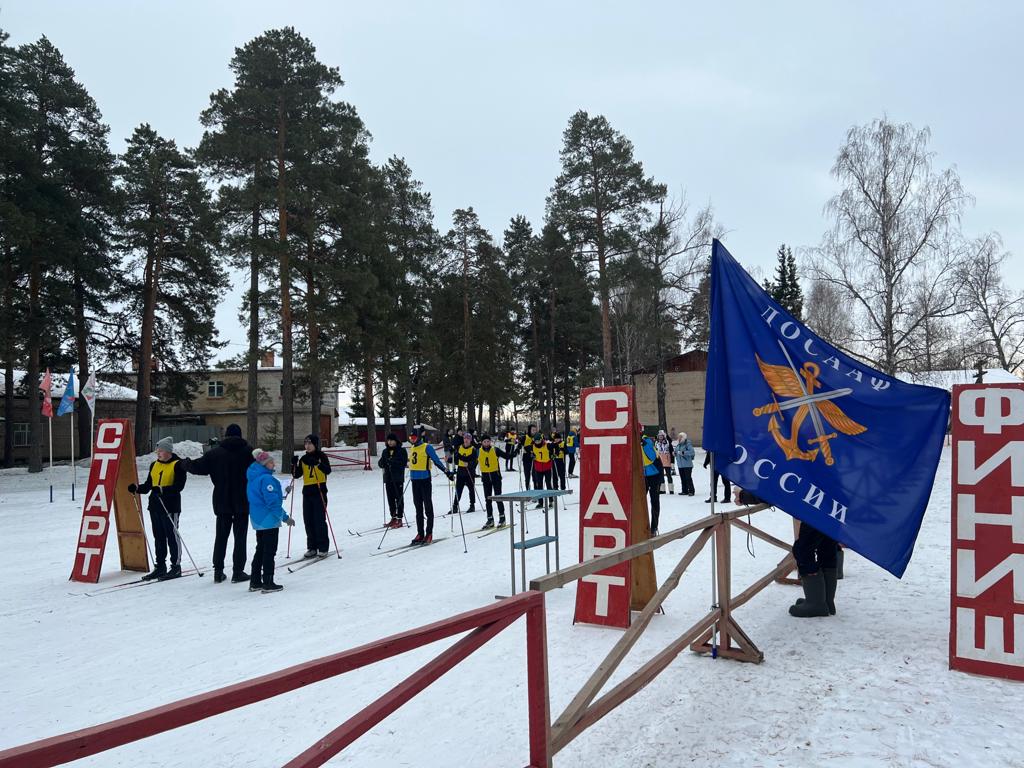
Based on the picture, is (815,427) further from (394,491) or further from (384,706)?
(394,491)

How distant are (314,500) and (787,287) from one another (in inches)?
2090

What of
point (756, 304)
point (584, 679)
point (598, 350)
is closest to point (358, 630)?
point (584, 679)

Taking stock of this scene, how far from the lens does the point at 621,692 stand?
164 inches

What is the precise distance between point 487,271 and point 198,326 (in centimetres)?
2238

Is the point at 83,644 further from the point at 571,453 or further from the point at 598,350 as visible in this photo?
the point at 598,350

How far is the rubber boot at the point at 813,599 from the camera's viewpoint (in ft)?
21.6

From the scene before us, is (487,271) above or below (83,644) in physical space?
above

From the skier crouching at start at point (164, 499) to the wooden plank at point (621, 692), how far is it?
308 inches

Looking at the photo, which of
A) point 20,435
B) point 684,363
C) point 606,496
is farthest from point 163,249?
point 684,363

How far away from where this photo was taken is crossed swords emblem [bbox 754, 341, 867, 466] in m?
5.60

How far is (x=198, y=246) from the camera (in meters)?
29.9

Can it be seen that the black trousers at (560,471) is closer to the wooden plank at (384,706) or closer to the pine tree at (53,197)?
the wooden plank at (384,706)

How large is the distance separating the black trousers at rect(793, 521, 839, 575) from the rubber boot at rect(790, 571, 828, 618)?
3.1 inches

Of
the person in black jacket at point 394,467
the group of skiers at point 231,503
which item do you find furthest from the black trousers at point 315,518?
the person in black jacket at point 394,467
